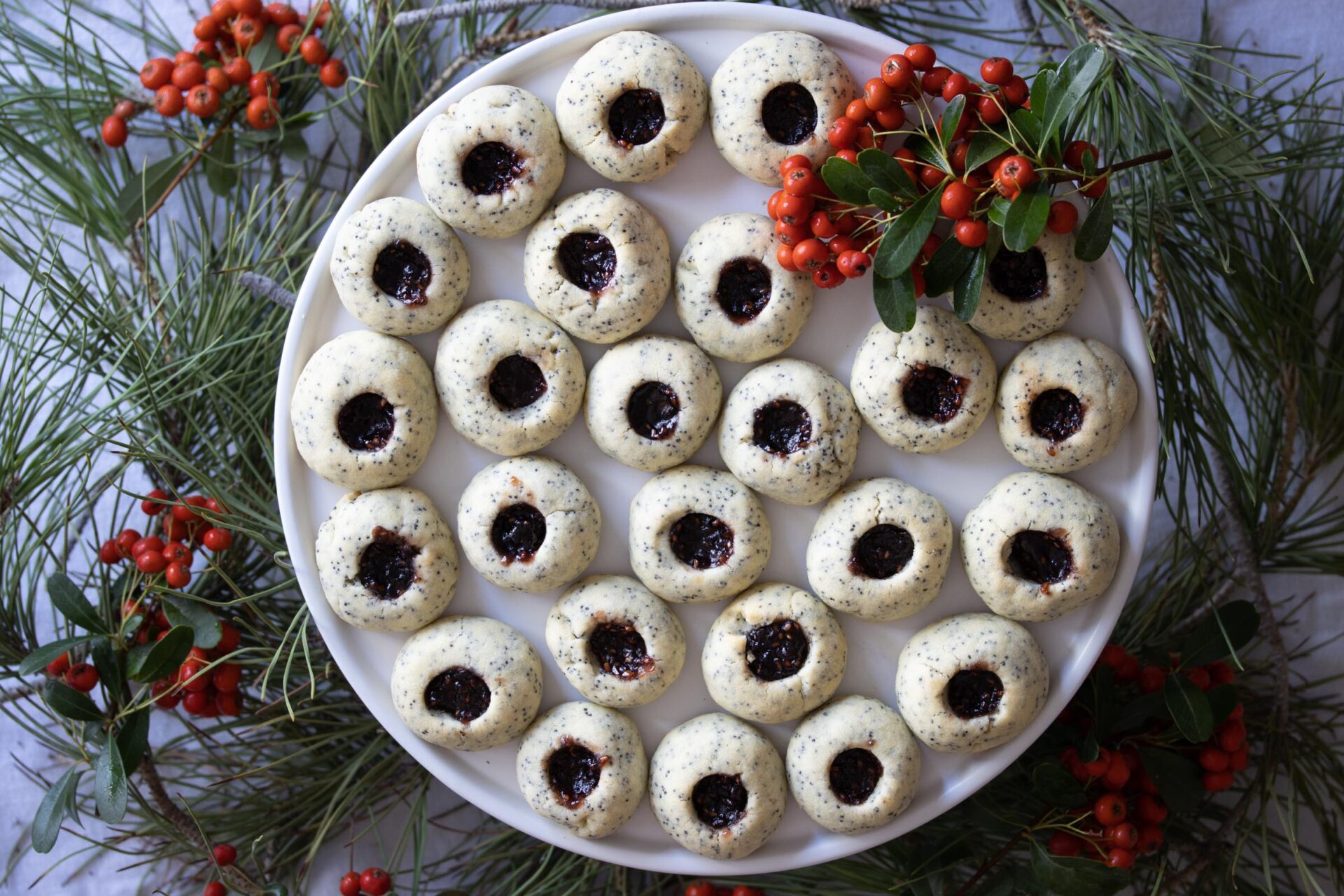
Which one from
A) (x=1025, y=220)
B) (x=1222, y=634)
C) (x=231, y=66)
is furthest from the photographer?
(x=231, y=66)

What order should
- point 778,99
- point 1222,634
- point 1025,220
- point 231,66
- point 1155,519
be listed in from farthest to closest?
point 1155,519, point 231,66, point 1222,634, point 778,99, point 1025,220

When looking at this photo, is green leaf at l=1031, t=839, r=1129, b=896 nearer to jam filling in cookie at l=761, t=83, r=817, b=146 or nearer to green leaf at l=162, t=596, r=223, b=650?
jam filling in cookie at l=761, t=83, r=817, b=146

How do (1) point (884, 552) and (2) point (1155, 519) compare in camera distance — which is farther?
(2) point (1155, 519)

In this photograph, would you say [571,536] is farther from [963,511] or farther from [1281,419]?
[1281,419]

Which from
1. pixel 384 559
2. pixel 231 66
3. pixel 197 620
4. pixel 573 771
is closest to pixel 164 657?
pixel 197 620

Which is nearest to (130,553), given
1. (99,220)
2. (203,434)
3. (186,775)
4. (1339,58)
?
(203,434)

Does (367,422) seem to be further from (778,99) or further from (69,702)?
(778,99)
